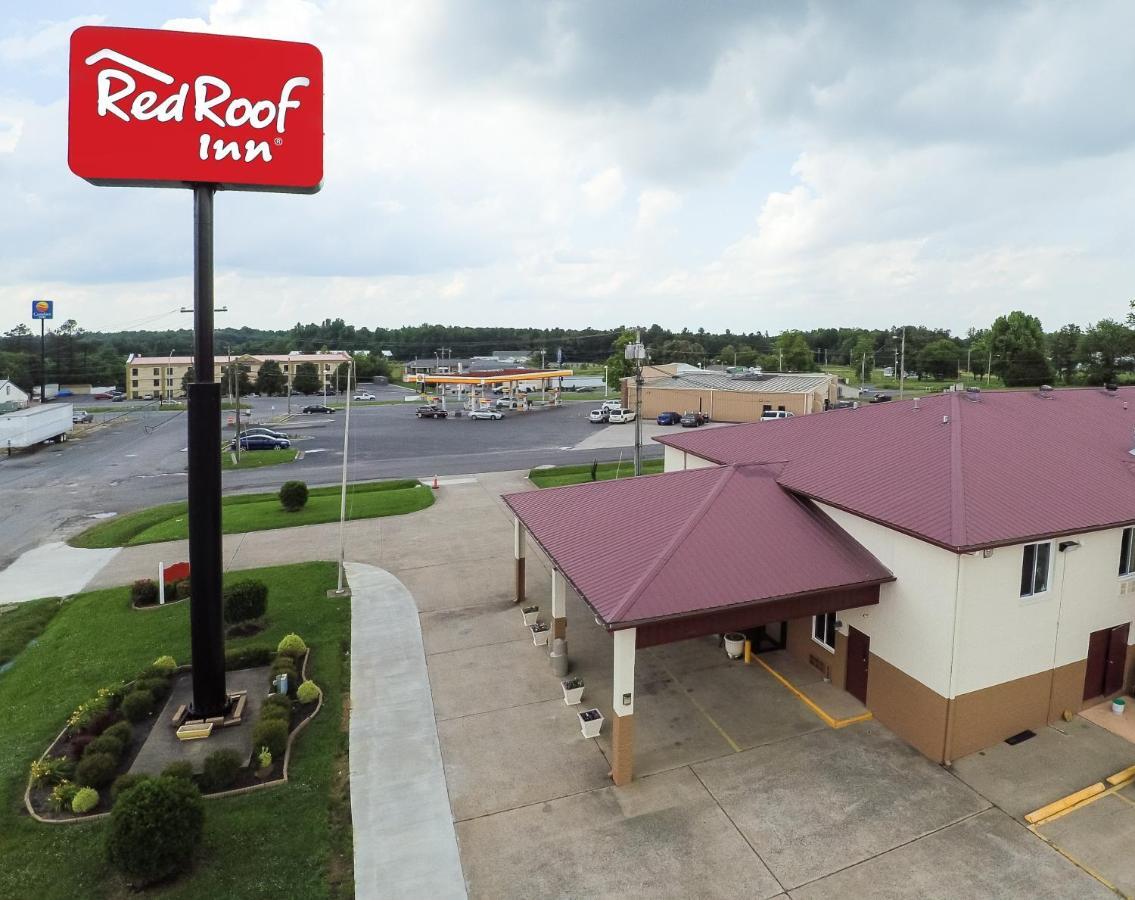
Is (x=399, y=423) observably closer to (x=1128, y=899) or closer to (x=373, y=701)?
(x=373, y=701)

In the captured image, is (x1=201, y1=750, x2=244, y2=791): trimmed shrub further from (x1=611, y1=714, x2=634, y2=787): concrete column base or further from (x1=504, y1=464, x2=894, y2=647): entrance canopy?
(x1=504, y1=464, x2=894, y2=647): entrance canopy

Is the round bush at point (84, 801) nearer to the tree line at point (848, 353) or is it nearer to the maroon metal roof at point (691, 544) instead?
the maroon metal roof at point (691, 544)

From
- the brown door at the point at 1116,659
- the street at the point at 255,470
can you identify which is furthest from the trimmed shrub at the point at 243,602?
the brown door at the point at 1116,659

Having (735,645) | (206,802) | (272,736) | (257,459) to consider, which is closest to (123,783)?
(206,802)

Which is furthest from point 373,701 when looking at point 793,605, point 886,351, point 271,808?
point 886,351

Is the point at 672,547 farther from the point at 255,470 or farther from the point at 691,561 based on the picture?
the point at 255,470

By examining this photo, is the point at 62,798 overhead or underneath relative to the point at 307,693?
underneath
